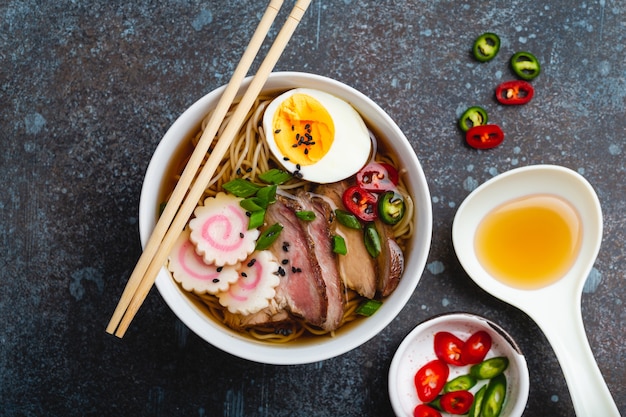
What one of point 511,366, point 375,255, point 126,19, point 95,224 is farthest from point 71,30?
point 511,366

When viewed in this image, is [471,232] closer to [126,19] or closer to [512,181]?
[512,181]

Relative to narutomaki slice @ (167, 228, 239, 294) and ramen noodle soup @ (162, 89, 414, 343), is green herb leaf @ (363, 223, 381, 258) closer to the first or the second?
ramen noodle soup @ (162, 89, 414, 343)

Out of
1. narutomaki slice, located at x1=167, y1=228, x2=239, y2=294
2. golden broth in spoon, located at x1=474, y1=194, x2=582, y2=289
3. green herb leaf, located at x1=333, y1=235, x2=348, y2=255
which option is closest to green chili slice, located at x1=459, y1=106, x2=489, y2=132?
golden broth in spoon, located at x1=474, y1=194, x2=582, y2=289

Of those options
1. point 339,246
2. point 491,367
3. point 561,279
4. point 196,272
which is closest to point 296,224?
point 339,246

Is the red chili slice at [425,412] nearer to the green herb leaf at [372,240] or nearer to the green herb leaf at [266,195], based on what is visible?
the green herb leaf at [372,240]

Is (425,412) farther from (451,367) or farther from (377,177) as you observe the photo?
(377,177)
